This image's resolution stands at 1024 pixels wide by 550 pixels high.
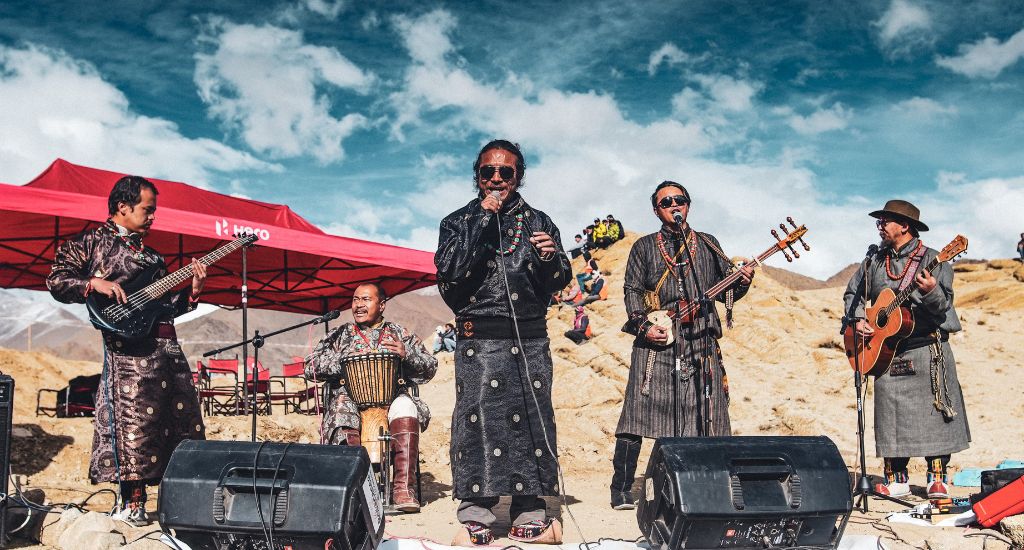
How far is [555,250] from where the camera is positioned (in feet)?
13.5

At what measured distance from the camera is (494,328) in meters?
4.22

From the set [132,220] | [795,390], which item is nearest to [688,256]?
[132,220]

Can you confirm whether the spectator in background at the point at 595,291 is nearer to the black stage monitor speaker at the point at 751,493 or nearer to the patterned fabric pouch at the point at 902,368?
the patterned fabric pouch at the point at 902,368

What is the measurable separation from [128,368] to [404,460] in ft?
6.26

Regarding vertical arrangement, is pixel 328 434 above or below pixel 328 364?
below

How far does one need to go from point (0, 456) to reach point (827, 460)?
4.05m

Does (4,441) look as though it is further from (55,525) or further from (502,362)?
(502,362)

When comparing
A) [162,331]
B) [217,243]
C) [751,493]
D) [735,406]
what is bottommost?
[751,493]

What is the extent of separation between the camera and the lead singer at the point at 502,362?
4.14 metres

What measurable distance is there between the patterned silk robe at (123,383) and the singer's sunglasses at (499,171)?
7.25ft

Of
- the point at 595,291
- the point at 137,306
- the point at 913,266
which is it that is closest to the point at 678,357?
the point at 913,266

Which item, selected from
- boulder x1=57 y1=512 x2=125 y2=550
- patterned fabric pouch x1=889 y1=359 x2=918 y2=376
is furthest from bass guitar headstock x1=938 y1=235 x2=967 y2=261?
boulder x1=57 y1=512 x2=125 y2=550

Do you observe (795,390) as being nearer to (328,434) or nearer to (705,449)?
(328,434)

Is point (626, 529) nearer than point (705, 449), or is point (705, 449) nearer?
point (705, 449)
